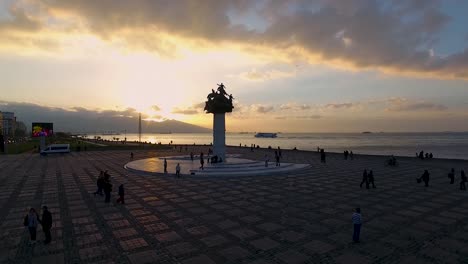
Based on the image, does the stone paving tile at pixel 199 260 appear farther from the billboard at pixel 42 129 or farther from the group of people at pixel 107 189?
the billboard at pixel 42 129

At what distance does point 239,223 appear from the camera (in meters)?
11.2

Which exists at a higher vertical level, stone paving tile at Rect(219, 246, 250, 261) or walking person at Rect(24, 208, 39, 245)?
walking person at Rect(24, 208, 39, 245)

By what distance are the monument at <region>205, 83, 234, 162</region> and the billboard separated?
32.9m

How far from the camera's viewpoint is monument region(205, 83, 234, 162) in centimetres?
2761

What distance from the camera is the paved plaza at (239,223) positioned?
831 cm

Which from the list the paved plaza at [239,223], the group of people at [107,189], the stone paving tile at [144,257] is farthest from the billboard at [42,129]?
the stone paving tile at [144,257]

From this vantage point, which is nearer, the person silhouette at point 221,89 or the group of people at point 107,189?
the group of people at point 107,189

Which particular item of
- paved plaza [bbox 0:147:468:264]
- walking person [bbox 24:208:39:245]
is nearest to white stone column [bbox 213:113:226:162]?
paved plaza [bbox 0:147:468:264]

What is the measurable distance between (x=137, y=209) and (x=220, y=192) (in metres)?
5.17

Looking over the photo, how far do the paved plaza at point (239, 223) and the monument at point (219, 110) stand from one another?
8.79m

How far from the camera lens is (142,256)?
820cm

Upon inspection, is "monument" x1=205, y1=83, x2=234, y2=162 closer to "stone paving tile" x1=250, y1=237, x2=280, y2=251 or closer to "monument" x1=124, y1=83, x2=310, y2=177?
"monument" x1=124, y1=83, x2=310, y2=177

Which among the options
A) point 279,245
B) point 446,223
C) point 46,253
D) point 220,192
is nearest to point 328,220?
point 279,245

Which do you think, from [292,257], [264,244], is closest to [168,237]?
[264,244]
